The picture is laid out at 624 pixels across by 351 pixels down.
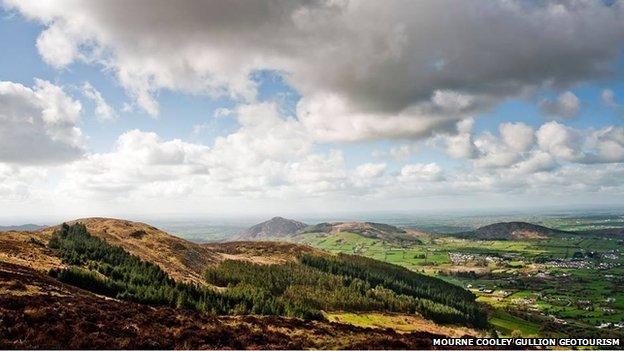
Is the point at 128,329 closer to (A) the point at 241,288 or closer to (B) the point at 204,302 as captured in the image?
(B) the point at 204,302

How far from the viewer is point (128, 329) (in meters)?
41.2

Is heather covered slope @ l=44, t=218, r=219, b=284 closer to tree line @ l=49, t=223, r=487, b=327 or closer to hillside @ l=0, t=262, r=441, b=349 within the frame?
tree line @ l=49, t=223, r=487, b=327

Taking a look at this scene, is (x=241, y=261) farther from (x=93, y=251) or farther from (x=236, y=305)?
(x=236, y=305)

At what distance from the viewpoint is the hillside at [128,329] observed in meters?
34.9

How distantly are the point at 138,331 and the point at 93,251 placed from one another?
79.3 m

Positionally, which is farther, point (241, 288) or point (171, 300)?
point (241, 288)

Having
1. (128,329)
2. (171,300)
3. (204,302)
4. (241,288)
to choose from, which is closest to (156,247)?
(241,288)

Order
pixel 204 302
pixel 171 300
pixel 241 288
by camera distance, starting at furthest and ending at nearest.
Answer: pixel 241 288 < pixel 204 302 < pixel 171 300

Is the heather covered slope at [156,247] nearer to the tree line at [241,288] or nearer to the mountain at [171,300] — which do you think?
the mountain at [171,300]

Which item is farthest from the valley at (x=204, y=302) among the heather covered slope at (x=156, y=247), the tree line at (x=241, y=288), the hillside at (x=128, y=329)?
the heather covered slope at (x=156, y=247)

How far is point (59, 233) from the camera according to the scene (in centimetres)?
12581

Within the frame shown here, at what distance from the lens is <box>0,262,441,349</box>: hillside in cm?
3488

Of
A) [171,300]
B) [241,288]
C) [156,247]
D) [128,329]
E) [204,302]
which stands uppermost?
[128,329]

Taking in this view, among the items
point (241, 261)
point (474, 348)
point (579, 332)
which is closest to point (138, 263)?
point (241, 261)
